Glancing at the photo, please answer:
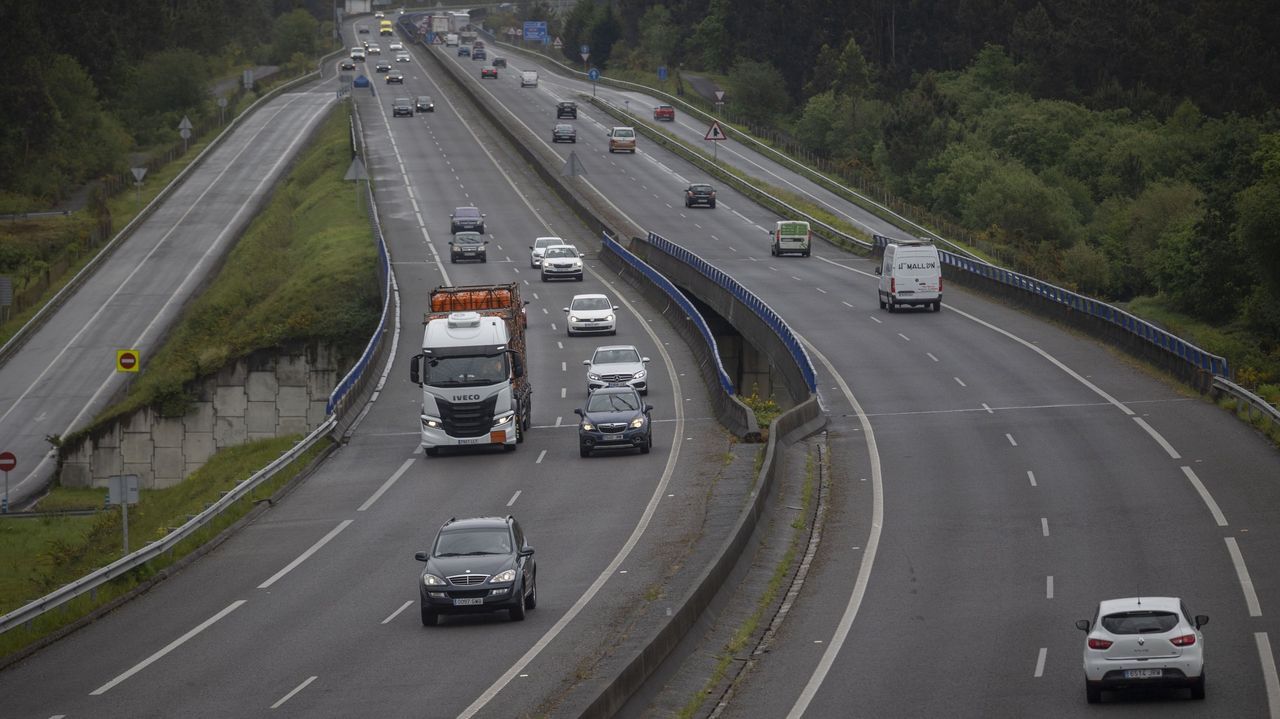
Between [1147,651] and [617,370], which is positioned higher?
[1147,651]

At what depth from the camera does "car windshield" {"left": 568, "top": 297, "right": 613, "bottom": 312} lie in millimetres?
57156

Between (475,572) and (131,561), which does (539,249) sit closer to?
(131,561)

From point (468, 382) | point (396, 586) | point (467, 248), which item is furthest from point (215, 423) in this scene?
point (396, 586)

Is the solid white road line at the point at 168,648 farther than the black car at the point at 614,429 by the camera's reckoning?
No

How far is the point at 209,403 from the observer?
57625 mm

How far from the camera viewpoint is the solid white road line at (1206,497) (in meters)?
29.5

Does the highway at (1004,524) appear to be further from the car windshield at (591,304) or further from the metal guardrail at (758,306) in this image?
the car windshield at (591,304)

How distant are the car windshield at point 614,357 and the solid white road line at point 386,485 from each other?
356 inches

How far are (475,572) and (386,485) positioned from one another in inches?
516

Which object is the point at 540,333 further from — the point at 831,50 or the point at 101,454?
the point at 831,50

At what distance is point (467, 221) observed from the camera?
8356 cm

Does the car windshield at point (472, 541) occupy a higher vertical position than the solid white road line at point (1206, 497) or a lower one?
higher

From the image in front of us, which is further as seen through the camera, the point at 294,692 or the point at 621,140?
the point at 621,140

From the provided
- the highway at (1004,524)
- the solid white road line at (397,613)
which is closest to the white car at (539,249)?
the highway at (1004,524)
